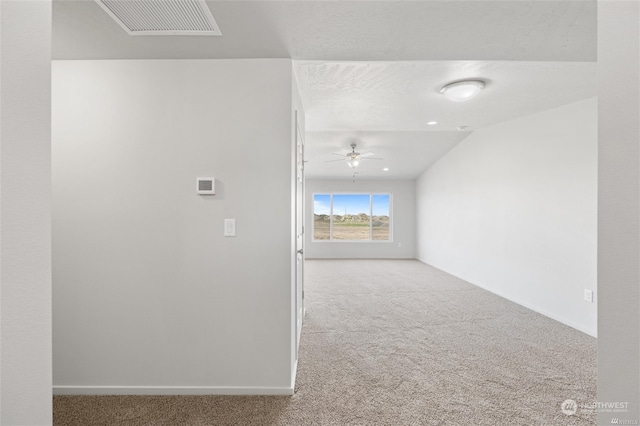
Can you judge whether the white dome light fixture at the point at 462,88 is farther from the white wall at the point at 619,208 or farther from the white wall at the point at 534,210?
the white wall at the point at 619,208

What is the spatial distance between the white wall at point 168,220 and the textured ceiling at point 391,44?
225mm

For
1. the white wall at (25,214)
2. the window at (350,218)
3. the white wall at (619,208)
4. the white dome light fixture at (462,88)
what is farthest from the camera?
the window at (350,218)

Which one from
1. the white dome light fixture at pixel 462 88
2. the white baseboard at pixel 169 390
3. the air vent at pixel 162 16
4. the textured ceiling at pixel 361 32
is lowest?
the white baseboard at pixel 169 390

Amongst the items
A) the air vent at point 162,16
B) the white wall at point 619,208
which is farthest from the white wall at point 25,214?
the white wall at point 619,208

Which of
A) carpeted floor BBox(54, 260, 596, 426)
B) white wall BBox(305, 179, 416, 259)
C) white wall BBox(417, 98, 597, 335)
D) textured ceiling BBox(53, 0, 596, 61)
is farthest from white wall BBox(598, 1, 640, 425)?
white wall BBox(305, 179, 416, 259)

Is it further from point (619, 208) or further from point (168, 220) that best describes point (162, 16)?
point (619, 208)

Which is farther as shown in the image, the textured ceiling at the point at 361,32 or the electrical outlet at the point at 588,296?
the electrical outlet at the point at 588,296

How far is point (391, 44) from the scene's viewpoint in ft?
6.48

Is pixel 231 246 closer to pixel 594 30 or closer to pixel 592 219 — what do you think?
pixel 594 30

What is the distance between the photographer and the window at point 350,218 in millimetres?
8711

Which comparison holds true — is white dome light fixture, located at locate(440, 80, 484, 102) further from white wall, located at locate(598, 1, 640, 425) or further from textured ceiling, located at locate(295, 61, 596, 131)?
white wall, located at locate(598, 1, 640, 425)

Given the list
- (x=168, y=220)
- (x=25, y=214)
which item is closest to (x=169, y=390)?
(x=168, y=220)

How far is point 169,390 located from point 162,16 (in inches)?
94.2

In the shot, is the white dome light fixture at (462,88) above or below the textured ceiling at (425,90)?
below
